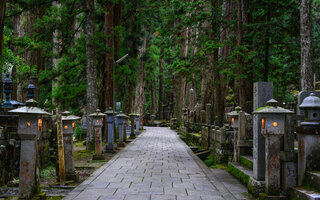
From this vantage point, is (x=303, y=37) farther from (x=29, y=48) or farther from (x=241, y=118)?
(x=29, y=48)

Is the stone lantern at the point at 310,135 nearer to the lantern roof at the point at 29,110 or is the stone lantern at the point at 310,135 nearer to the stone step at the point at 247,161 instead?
the stone step at the point at 247,161

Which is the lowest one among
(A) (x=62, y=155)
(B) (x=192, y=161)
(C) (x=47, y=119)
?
(B) (x=192, y=161)

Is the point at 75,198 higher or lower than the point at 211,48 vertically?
lower

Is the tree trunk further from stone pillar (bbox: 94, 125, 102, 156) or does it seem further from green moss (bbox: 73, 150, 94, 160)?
green moss (bbox: 73, 150, 94, 160)

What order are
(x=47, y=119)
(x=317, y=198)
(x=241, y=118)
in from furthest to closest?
(x=47, y=119) < (x=241, y=118) < (x=317, y=198)

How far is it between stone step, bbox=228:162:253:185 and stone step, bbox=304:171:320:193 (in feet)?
5.55

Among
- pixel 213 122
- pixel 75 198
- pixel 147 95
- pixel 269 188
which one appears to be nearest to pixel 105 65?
pixel 213 122

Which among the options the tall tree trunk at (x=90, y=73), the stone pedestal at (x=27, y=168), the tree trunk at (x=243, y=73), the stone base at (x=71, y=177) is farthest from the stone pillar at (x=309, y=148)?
the tall tree trunk at (x=90, y=73)

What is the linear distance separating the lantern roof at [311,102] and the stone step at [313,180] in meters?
1.10

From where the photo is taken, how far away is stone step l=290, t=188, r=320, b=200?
447 cm

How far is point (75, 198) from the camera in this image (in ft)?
18.1

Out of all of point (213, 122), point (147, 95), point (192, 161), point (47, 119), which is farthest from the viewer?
point (147, 95)

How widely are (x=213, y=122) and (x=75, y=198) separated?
1157cm

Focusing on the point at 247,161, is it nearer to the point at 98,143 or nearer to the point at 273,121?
the point at 273,121
